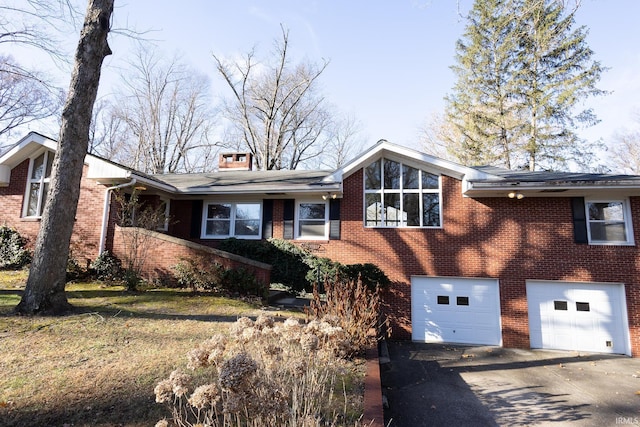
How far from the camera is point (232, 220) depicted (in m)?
10.9

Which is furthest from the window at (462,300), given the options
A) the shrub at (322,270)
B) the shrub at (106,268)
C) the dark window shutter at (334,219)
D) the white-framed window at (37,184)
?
the white-framed window at (37,184)

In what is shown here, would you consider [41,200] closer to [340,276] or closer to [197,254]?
[197,254]

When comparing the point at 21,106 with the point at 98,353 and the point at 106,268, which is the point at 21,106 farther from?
the point at 98,353

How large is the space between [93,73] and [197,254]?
4941mm

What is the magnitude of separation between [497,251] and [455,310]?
2.19 metres

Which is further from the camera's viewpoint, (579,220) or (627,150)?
(627,150)

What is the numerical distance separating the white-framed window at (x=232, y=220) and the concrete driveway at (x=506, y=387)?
5871 millimetres

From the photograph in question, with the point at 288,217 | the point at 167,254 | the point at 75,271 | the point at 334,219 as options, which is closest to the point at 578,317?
the point at 334,219

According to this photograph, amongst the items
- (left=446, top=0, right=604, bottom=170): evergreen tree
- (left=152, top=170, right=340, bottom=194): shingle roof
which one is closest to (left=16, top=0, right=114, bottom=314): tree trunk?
(left=152, top=170, right=340, bottom=194): shingle roof

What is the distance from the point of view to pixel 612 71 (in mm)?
15914

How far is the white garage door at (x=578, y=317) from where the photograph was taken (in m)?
8.70

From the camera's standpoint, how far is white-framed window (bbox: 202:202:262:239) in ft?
35.3

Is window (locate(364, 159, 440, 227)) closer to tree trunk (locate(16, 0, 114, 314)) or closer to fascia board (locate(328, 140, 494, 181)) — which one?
fascia board (locate(328, 140, 494, 181))

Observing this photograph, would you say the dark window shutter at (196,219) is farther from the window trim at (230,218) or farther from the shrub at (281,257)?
the shrub at (281,257)
